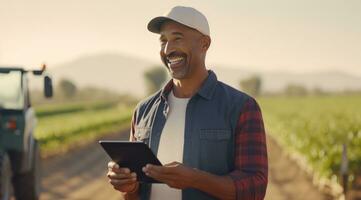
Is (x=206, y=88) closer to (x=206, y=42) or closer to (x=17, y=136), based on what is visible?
(x=206, y=42)

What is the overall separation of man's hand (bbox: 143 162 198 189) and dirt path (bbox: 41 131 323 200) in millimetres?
10345

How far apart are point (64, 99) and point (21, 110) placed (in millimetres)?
97922

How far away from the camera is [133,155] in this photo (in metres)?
2.84

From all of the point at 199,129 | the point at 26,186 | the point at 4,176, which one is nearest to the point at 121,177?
the point at 199,129

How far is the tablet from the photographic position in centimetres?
279

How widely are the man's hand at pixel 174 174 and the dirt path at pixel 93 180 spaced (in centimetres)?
1034

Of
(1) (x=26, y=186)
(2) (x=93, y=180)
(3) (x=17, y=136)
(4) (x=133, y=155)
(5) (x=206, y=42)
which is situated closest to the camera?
(4) (x=133, y=155)

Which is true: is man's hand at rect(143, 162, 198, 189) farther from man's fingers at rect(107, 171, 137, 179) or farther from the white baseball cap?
the white baseball cap

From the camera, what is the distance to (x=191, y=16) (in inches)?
117

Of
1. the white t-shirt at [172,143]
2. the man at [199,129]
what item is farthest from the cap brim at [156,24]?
the white t-shirt at [172,143]

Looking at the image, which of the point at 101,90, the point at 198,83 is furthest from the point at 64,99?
the point at 198,83

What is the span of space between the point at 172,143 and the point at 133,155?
221 millimetres

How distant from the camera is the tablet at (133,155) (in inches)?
110

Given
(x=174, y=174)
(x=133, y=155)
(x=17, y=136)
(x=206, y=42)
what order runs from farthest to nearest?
1. (x=17, y=136)
2. (x=206, y=42)
3. (x=133, y=155)
4. (x=174, y=174)
